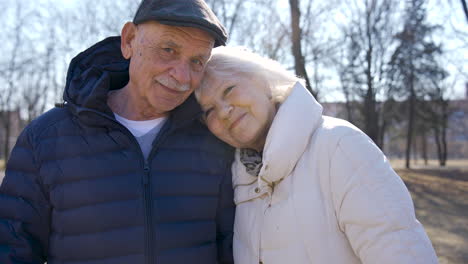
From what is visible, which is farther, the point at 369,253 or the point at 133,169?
the point at 133,169

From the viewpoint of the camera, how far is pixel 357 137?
72.6 inches

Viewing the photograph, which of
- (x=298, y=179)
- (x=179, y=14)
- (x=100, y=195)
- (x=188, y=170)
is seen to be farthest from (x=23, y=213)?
(x=298, y=179)

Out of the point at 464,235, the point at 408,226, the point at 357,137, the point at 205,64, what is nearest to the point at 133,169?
the point at 205,64

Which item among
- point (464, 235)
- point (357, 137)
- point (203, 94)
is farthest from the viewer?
point (464, 235)

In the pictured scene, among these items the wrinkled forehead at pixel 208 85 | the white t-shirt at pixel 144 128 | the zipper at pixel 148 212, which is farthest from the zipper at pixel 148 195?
the wrinkled forehead at pixel 208 85

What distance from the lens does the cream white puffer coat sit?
1.64 meters

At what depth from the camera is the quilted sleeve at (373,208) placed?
5.28ft

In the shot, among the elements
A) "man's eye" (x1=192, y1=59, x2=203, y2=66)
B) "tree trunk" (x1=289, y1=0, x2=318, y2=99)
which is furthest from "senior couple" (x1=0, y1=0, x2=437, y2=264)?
"tree trunk" (x1=289, y1=0, x2=318, y2=99)

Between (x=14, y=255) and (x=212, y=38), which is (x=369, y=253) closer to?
(x=212, y=38)

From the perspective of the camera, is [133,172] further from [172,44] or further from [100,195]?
[172,44]

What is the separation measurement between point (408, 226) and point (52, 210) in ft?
5.85

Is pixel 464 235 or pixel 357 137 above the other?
pixel 357 137

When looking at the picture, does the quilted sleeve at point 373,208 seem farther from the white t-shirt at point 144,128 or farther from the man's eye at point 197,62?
the white t-shirt at point 144,128

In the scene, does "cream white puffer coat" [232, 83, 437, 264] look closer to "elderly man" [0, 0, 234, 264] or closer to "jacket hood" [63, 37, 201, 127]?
"elderly man" [0, 0, 234, 264]
